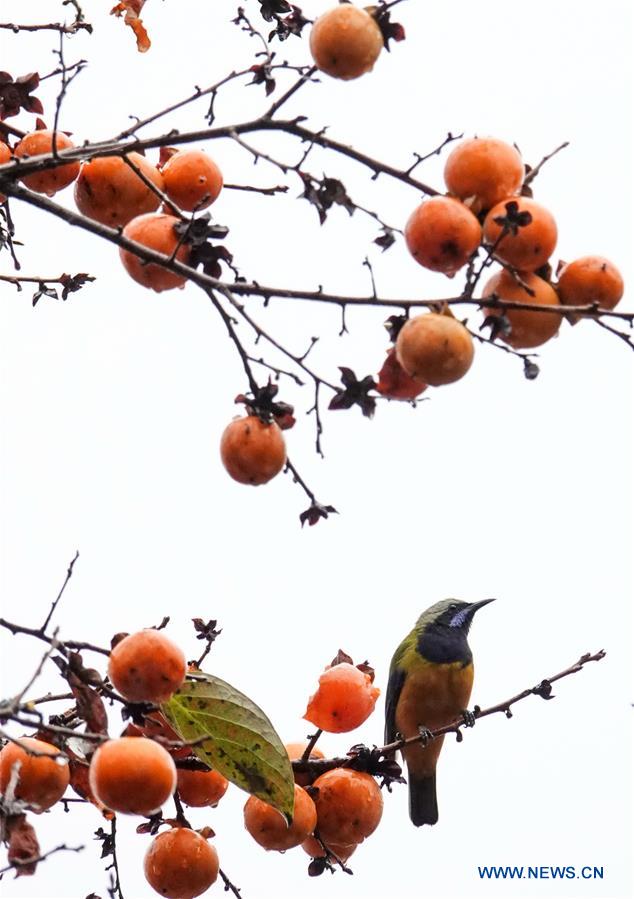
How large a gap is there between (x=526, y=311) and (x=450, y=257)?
192 mm

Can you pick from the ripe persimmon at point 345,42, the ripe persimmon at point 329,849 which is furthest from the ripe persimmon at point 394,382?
the ripe persimmon at point 329,849

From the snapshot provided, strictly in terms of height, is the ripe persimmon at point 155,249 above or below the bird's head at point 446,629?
Answer: below

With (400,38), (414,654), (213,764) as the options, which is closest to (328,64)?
(400,38)

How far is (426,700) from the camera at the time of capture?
655 centimetres

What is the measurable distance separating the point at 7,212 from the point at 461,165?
48.7 inches

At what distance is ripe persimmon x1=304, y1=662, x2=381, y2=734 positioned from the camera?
3498 mm

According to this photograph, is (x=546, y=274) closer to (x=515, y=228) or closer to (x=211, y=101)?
(x=515, y=228)

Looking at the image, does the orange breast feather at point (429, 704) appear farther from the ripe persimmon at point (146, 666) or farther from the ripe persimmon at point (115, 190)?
the ripe persimmon at point (115, 190)

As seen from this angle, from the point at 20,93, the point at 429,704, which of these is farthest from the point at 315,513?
the point at 429,704

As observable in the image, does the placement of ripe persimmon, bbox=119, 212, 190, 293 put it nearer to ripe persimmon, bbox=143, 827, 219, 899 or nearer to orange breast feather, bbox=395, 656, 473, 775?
ripe persimmon, bbox=143, 827, 219, 899

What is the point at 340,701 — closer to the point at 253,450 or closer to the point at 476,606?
the point at 253,450

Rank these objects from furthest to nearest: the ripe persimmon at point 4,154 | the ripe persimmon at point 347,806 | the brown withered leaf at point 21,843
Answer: the ripe persimmon at point 347,806, the ripe persimmon at point 4,154, the brown withered leaf at point 21,843

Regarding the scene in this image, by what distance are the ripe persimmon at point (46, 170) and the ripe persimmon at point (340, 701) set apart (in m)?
1.62

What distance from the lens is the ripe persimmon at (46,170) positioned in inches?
115
